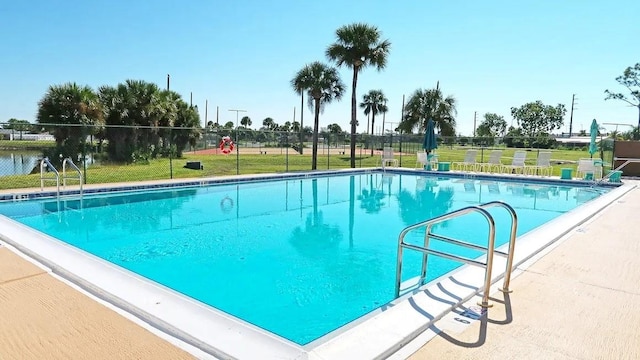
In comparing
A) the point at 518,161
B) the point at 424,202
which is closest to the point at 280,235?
the point at 424,202

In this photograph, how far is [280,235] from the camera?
6.72 meters

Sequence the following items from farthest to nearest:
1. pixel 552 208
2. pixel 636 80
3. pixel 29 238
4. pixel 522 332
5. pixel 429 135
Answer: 1. pixel 636 80
2. pixel 429 135
3. pixel 552 208
4. pixel 29 238
5. pixel 522 332

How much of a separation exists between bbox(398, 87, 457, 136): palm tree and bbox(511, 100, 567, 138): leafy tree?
113 feet

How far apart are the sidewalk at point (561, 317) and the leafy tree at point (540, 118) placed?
61.8 metres

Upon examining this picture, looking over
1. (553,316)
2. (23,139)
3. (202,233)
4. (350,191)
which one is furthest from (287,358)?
(23,139)

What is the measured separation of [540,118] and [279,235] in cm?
6346

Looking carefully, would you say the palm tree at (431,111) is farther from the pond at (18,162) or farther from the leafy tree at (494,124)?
the leafy tree at (494,124)

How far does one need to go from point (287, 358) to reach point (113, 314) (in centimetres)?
141

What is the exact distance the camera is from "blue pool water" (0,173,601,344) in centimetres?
413

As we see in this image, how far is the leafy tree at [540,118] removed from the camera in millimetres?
59688

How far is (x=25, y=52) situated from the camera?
16484mm

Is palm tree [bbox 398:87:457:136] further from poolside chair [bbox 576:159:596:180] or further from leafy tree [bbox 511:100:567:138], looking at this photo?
leafy tree [bbox 511:100:567:138]

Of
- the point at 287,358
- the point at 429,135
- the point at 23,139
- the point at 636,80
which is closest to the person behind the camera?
the point at 287,358

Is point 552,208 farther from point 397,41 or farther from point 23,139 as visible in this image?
point 23,139
